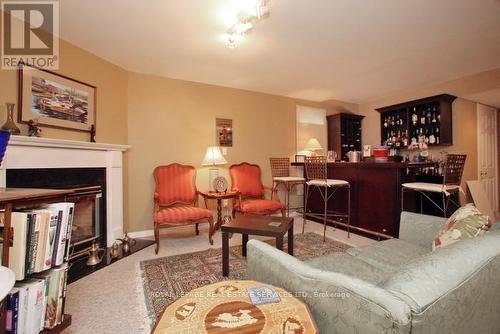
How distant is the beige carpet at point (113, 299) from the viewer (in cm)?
157

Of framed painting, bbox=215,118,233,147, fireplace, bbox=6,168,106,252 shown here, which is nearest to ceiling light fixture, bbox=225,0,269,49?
framed painting, bbox=215,118,233,147

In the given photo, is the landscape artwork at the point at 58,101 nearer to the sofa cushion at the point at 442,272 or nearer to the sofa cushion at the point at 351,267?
the sofa cushion at the point at 351,267

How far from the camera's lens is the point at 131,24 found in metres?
2.32

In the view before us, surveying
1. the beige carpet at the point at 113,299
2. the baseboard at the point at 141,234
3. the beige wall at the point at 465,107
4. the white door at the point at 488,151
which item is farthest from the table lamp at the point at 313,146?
the baseboard at the point at 141,234

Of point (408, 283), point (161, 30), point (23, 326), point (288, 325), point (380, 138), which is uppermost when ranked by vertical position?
point (161, 30)

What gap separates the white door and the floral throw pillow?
4035 mm

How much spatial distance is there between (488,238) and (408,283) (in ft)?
1.78

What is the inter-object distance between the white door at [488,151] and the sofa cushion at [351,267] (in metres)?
4.41

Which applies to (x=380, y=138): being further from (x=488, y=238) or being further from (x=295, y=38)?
(x=488, y=238)

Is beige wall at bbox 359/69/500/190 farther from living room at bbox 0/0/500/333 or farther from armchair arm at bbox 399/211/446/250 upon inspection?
armchair arm at bbox 399/211/446/250

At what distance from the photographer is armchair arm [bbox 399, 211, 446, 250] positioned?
176cm

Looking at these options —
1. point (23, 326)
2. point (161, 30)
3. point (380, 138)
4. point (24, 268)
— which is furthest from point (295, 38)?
point (380, 138)

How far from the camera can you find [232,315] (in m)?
0.82

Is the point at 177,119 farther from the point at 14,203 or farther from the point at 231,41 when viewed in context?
the point at 14,203
